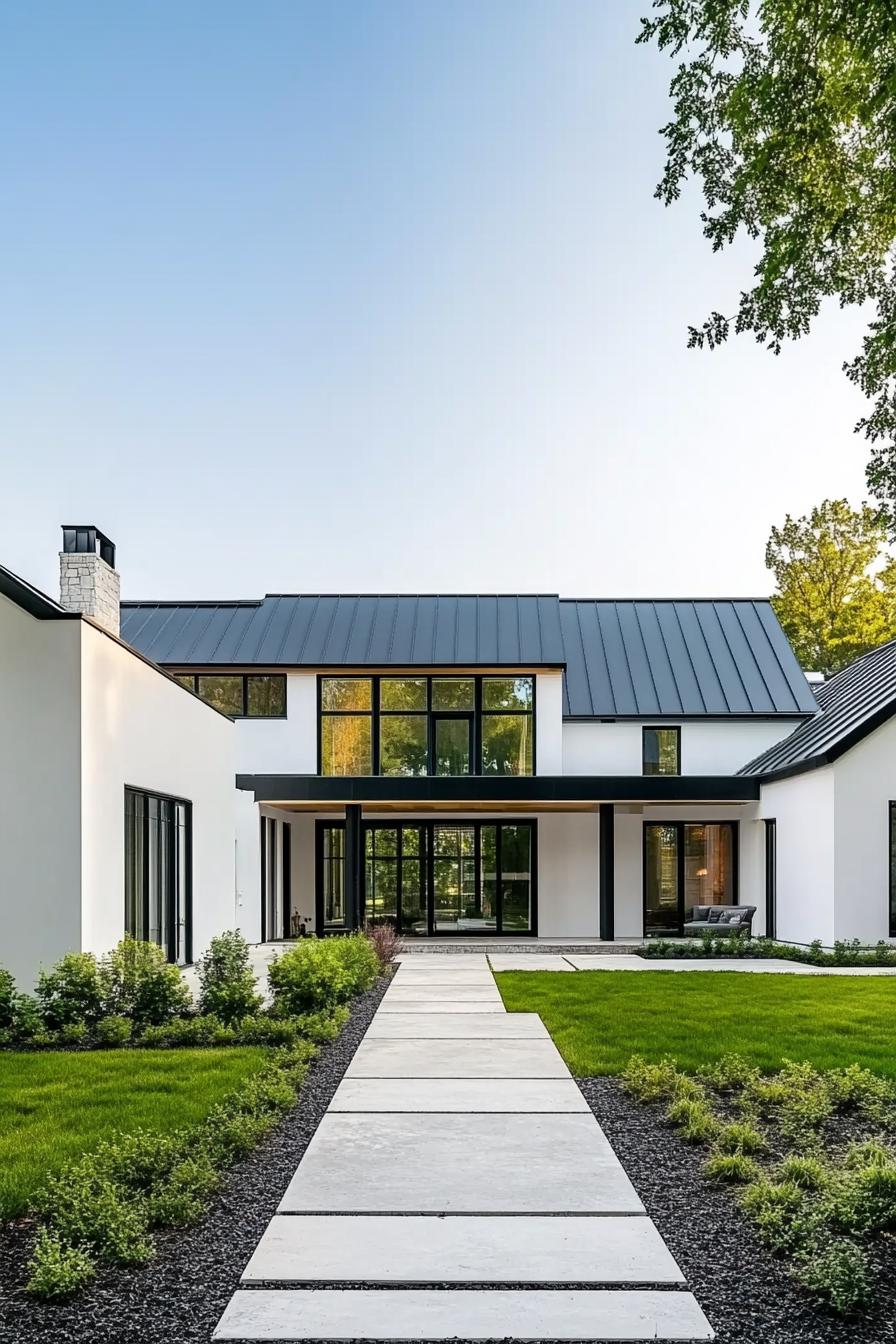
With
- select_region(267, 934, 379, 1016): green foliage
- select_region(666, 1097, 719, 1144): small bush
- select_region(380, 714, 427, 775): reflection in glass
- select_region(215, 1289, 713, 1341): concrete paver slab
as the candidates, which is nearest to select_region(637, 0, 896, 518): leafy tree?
select_region(666, 1097, 719, 1144): small bush

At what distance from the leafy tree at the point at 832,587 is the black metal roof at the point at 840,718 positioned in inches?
413

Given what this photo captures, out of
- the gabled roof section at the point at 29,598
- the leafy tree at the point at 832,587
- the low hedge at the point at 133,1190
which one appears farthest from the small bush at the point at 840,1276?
the leafy tree at the point at 832,587

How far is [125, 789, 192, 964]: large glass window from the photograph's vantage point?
12.4m

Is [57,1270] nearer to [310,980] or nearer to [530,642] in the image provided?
[310,980]

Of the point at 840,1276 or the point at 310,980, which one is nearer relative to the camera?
the point at 840,1276

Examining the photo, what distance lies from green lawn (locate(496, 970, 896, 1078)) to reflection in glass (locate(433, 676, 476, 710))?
879 cm

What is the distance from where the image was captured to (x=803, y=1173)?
17.1 feet

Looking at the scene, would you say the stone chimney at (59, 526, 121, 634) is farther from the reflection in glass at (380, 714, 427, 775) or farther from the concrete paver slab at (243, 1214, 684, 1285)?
the reflection in glass at (380, 714, 427, 775)

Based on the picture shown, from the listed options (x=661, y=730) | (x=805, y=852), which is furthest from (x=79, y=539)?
(x=661, y=730)

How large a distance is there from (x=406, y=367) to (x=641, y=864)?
1104cm

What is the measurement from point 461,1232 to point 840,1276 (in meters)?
1.49

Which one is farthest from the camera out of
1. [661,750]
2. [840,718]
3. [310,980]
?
[661,750]

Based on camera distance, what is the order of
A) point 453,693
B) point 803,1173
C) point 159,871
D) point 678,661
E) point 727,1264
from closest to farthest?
point 727,1264
point 803,1173
point 159,871
point 453,693
point 678,661

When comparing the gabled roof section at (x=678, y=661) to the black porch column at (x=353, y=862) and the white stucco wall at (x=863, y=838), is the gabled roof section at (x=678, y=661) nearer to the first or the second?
the black porch column at (x=353, y=862)
